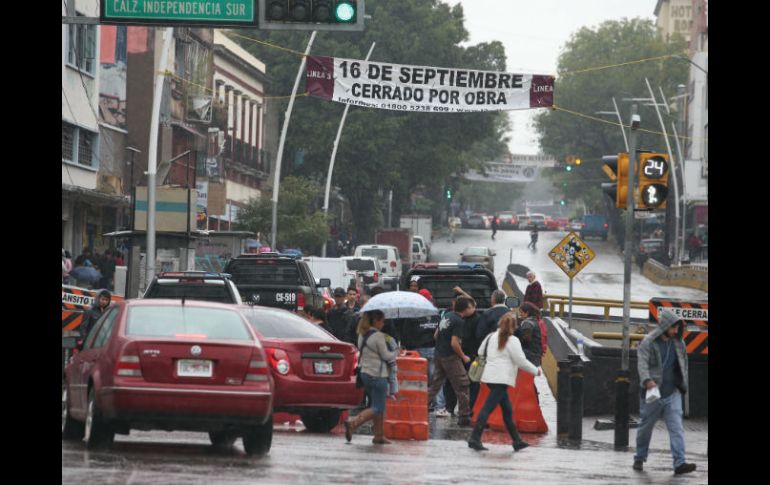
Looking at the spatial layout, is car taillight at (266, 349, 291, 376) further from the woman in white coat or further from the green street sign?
the green street sign

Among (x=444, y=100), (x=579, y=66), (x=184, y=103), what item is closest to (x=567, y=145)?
(x=579, y=66)

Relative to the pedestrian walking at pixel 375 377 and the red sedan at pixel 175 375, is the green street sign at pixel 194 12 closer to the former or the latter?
the pedestrian walking at pixel 375 377

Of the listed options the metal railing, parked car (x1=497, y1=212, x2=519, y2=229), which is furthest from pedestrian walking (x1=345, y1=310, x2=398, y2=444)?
parked car (x1=497, y1=212, x2=519, y2=229)

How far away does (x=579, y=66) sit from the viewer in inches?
5330

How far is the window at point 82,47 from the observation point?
147 feet

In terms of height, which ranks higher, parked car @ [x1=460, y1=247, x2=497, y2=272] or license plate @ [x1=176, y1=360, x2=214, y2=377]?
license plate @ [x1=176, y1=360, x2=214, y2=377]

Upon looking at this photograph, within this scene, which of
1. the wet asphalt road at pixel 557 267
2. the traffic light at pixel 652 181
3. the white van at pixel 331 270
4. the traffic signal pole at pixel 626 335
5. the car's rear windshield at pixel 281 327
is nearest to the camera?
the car's rear windshield at pixel 281 327

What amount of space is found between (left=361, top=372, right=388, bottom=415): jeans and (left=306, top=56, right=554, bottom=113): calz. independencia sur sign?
53.3ft

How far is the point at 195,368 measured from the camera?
14266 mm

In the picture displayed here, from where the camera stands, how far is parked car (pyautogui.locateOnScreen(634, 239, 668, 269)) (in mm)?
87250

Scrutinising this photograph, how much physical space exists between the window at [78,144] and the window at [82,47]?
1.80 metres

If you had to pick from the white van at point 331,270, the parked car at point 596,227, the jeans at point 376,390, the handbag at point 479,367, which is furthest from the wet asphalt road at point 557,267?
the jeans at point 376,390
